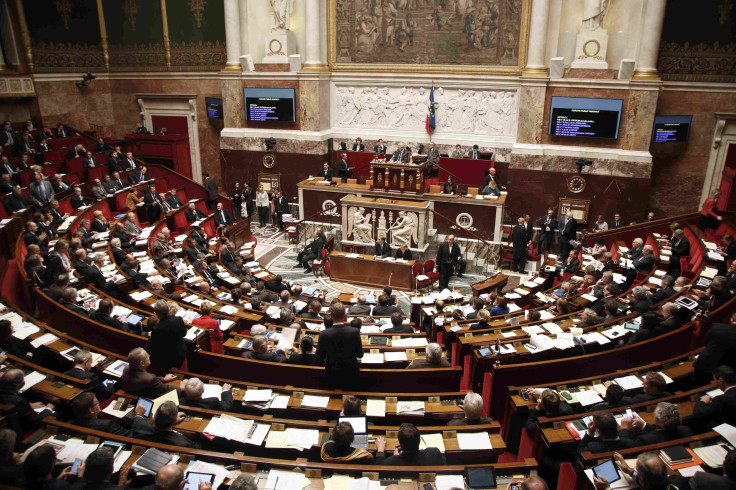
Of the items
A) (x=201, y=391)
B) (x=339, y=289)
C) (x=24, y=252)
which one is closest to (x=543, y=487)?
(x=201, y=391)

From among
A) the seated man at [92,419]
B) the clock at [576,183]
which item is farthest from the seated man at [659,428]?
the clock at [576,183]

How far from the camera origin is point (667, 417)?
4.32 meters

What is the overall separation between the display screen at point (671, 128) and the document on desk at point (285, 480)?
47.7 ft

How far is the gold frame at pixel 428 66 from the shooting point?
1547 centimetres

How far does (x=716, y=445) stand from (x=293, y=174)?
15.5 metres

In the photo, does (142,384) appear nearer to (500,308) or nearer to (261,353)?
(261,353)

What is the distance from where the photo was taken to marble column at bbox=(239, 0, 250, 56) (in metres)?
17.8

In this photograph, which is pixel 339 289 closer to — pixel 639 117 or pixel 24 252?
pixel 24 252

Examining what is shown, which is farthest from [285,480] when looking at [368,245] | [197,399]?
[368,245]

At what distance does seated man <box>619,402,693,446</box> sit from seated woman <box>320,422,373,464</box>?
2.30 m

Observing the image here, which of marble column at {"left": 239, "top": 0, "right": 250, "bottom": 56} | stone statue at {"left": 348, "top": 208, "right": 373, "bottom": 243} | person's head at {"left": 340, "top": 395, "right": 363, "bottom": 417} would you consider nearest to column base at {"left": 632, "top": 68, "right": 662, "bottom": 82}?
stone statue at {"left": 348, "top": 208, "right": 373, "bottom": 243}

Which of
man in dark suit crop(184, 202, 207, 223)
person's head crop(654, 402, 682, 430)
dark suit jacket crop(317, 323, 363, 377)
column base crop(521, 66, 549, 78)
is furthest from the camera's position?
column base crop(521, 66, 549, 78)

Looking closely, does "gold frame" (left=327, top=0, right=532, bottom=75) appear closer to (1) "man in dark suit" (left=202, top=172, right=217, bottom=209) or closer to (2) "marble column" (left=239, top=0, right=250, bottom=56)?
(2) "marble column" (left=239, top=0, right=250, bottom=56)

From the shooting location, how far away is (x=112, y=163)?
15.5 meters
